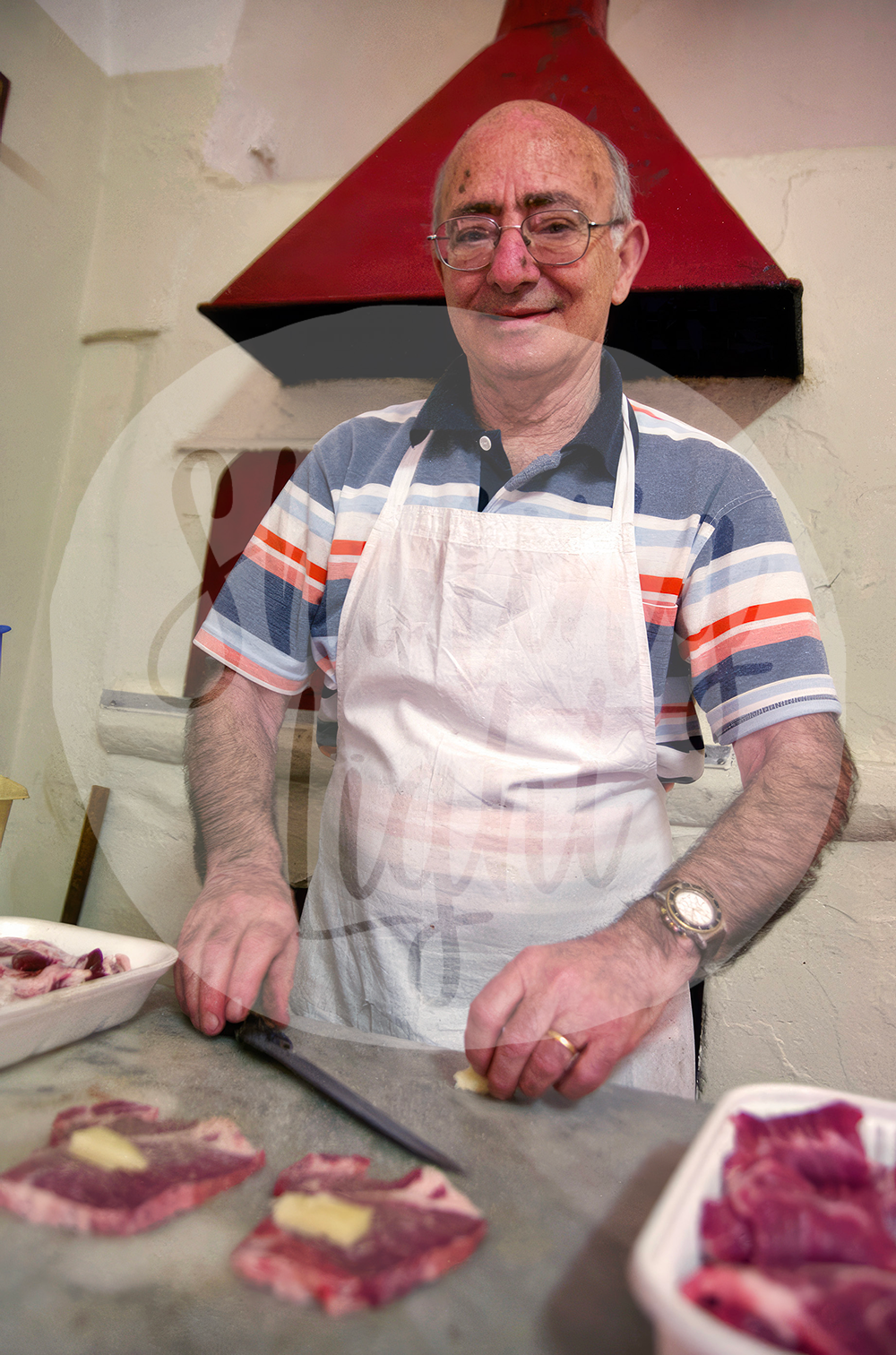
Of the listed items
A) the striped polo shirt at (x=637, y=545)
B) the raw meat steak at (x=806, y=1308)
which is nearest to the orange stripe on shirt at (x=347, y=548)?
the striped polo shirt at (x=637, y=545)

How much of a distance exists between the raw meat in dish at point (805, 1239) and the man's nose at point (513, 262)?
0.50 meters

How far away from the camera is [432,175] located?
553 millimetres

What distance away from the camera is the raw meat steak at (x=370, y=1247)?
222 mm

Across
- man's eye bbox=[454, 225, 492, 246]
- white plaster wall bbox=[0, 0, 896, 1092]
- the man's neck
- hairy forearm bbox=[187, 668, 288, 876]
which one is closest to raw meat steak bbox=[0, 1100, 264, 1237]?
hairy forearm bbox=[187, 668, 288, 876]

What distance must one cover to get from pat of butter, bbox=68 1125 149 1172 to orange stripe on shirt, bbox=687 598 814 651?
40 cm

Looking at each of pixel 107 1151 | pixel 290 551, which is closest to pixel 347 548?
pixel 290 551

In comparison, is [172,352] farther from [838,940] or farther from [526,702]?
[838,940]

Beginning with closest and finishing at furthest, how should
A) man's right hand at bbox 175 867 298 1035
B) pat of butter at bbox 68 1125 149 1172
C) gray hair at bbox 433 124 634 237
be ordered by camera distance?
pat of butter at bbox 68 1125 149 1172 < man's right hand at bbox 175 867 298 1035 < gray hair at bbox 433 124 634 237

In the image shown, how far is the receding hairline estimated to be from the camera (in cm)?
50

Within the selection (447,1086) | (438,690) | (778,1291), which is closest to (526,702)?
(438,690)

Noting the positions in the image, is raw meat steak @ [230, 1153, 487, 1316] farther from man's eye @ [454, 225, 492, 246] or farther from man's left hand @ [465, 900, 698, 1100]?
man's eye @ [454, 225, 492, 246]

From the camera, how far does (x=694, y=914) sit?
0.42 m

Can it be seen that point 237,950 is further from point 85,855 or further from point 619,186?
point 619,186

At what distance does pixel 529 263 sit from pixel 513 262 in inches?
0.4
